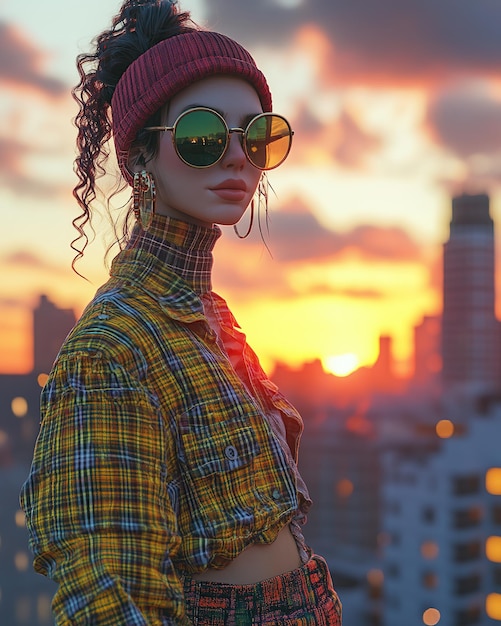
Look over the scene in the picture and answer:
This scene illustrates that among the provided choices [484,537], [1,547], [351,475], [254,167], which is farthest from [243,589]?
[351,475]

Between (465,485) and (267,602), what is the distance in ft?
126

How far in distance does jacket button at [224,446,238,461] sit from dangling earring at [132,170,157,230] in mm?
779

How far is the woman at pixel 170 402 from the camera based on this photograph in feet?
6.34

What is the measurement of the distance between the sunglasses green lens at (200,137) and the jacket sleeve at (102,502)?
2.47 ft

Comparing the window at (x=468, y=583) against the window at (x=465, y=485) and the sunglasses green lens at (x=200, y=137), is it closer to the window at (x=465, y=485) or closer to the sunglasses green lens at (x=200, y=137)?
the window at (x=465, y=485)

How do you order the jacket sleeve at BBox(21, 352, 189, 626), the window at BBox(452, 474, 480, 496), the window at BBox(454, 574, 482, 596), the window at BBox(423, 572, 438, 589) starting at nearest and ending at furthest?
the jacket sleeve at BBox(21, 352, 189, 626), the window at BBox(452, 474, 480, 496), the window at BBox(454, 574, 482, 596), the window at BBox(423, 572, 438, 589)

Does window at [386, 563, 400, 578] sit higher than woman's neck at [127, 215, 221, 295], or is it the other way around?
woman's neck at [127, 215, 221, 295]

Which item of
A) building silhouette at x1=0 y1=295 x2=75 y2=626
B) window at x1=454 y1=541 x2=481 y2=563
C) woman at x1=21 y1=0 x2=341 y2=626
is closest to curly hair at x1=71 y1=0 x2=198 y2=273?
woman at x1=21 y1=0 x2=341 y2=626

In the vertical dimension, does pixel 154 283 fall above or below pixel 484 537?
above

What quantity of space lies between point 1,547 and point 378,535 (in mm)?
42065

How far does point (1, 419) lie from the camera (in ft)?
178

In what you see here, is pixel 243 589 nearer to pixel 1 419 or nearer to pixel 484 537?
Result: pixel 484 537

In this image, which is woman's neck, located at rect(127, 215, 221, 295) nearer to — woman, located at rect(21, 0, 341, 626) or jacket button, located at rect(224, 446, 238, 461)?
woman, located at rect(21, 0, 341, 626)

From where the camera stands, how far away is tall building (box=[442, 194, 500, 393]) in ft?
509
